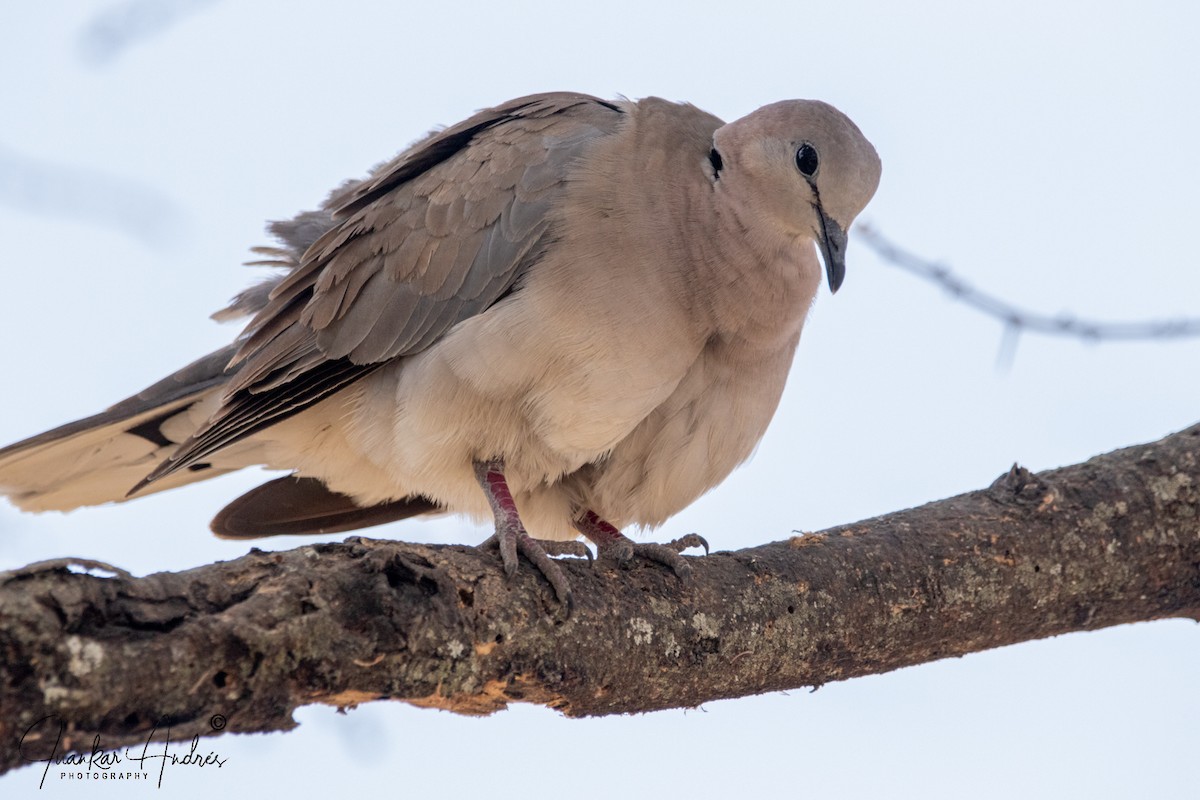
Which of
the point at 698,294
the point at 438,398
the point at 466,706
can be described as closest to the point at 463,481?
the point at 438,398

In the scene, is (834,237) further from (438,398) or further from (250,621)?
(250,621)

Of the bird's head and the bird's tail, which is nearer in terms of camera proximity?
the bird's head

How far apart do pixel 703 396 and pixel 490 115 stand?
1123 millimetres

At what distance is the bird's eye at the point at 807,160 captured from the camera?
3502 millimetres

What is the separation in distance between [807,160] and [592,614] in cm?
159

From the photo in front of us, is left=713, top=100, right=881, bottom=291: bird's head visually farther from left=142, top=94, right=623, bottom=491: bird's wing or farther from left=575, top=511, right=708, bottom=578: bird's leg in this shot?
left=575, top=511, right=708, bottom=578: bird's leg

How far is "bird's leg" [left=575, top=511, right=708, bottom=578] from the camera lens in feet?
9.61

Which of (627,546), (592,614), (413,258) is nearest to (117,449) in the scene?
(413,258)

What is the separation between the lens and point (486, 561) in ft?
8.93

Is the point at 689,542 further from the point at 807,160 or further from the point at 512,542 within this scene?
the point at 807,160

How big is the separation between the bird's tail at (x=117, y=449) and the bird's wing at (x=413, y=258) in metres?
0.35

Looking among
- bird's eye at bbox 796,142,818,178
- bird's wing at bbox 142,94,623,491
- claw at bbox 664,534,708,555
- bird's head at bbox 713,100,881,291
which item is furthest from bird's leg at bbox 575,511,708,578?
bird's eye at bbox 796,142,818,178

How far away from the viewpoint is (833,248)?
3.45 meters

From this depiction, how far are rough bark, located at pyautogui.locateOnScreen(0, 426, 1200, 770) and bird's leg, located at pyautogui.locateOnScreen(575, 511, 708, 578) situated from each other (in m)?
0.04
